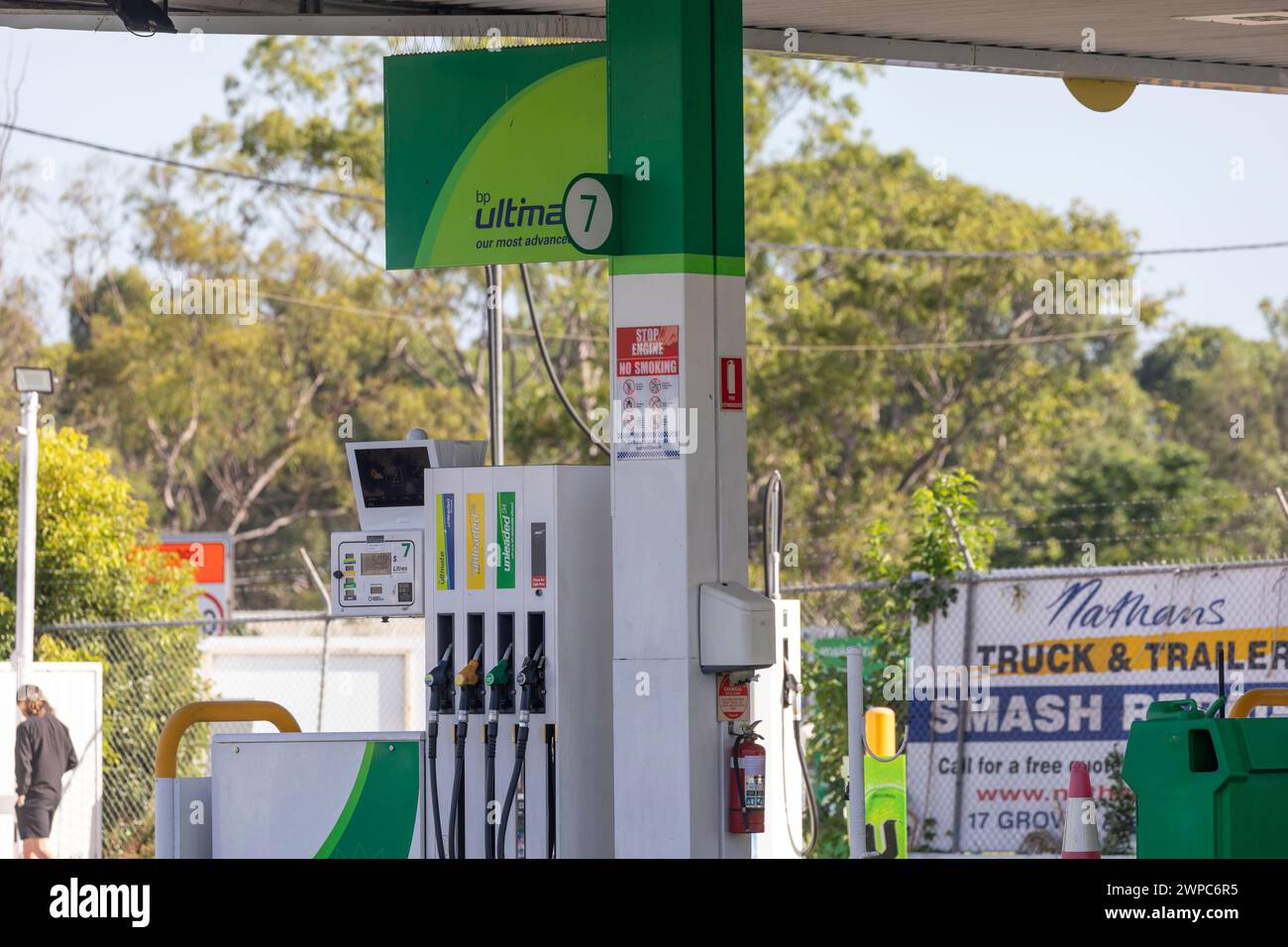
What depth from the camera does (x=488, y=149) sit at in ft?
28.3

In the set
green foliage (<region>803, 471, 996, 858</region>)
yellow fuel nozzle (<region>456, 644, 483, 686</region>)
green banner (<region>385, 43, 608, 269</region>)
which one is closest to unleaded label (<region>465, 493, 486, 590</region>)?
yellow fuel nozzle (<region>456, 644, 483, 686</region>)

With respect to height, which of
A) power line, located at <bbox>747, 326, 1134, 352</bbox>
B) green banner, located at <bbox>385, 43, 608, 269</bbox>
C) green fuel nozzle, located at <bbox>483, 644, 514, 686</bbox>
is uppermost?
power line, located at <bbox>747, 326, 1134, 352</bbox>

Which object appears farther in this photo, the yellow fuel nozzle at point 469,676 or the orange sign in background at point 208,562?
the orange sign in background at point 208,562

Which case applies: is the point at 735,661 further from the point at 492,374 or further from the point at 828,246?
the point at 828,246

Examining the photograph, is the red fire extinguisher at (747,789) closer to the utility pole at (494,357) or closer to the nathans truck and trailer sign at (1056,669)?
the utility pole at (494,357)

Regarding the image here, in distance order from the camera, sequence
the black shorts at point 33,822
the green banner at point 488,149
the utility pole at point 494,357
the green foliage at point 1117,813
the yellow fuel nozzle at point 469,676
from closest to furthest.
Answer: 1. the yellow fuel nozzle at point 469,676
2. the green banner at point 488,149
3. the utility pole at point 494,357
4. the green foliage at point 1117,813
5. the black shorts at point 33,822

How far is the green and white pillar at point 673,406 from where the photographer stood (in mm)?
7203

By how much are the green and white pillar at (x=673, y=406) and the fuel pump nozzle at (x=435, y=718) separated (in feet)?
2.35

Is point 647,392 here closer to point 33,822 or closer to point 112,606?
Result: point 33,822

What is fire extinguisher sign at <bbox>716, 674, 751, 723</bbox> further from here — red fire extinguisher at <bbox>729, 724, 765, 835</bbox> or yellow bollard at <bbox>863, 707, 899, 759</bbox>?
yellow bollard at <bbox>863, 707, 899, 759</bbox>

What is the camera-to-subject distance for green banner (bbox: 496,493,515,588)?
7.50 meters

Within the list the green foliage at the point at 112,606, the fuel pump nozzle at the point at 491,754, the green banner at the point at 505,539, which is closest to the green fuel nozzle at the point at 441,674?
the fuel pump nozzle at the point at 491,754

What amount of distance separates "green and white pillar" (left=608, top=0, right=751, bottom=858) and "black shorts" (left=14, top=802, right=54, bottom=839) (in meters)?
8.29
